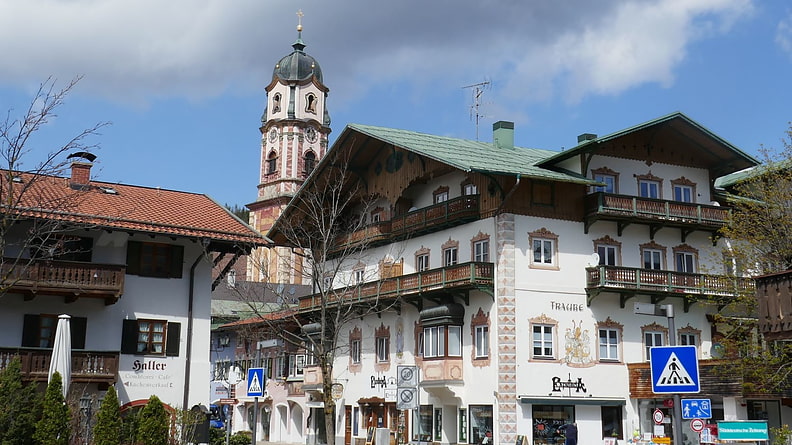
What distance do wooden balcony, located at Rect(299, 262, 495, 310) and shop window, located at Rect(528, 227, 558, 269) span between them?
2071 millimetres

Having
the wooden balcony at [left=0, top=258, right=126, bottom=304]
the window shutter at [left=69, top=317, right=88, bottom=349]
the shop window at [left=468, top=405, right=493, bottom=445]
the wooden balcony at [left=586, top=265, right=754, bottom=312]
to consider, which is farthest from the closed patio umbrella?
the wooden balcony at [left=586, top=265, right=754, bottom=312]

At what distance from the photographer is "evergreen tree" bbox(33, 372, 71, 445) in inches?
921

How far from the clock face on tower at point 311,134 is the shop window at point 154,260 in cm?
5851

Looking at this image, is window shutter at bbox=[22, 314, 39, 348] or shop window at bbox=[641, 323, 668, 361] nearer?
window shutter at bbox=[22, 314, 39, 348]

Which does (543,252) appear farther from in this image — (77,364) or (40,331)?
(40,331)

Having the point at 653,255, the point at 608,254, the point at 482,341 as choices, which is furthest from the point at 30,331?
the point at 653,255

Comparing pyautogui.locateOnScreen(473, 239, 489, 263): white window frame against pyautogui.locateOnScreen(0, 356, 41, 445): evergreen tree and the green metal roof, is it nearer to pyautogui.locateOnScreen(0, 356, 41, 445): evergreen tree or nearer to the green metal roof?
the green metal roof

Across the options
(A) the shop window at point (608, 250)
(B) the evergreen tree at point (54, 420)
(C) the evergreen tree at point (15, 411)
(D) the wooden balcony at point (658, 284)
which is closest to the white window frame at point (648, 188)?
(A) the shop window at point (608, 250)

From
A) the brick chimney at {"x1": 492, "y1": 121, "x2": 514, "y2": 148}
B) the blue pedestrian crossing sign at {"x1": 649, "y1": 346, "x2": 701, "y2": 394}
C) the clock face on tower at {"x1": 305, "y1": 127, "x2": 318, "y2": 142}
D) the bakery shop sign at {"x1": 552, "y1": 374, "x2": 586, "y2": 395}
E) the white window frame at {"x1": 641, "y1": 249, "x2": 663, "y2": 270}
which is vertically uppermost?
the clock face on tower at {"x1": 305, "y1": 127, "x2": 318, "y2": 142}

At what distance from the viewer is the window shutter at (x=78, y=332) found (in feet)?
108

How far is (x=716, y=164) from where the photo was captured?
150 feet

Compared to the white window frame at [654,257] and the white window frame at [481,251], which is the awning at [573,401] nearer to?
the white window frame at [481,251]

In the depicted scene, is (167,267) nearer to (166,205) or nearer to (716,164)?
(166,205)

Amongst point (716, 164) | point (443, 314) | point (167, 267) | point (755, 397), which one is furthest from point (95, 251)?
point (716, 164)
